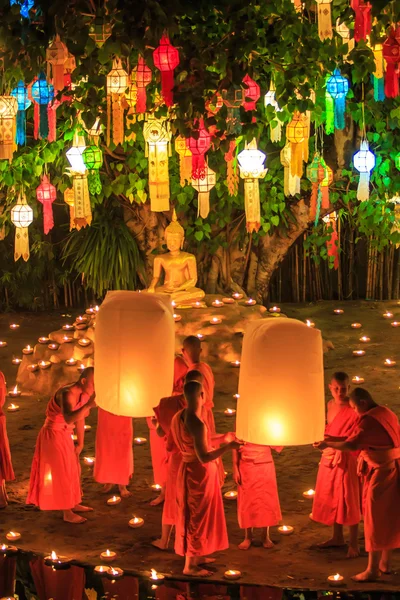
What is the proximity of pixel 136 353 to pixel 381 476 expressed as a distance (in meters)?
1.38

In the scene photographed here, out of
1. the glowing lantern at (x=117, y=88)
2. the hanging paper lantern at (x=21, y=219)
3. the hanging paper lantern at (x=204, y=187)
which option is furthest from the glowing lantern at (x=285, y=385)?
the hanging paper lantern at (x=21, y=219)

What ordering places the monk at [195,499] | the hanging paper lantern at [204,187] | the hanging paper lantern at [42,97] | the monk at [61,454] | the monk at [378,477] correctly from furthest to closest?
the hanging paper lantern at [204,187]
the hanging paper lantern at [42,97]
the monk at [61,454]
the monk at [195,499]
the monk at [378,477]

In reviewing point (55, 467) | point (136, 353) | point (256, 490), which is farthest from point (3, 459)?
point (256, 490)

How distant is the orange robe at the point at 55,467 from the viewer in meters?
6.51

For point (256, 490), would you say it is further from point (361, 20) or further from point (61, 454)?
point (361, 20)

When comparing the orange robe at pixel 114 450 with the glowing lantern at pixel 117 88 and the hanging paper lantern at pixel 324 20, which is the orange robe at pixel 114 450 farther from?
the hanging paper lantern at pixel 324 20

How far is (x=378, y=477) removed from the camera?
5.61 metres

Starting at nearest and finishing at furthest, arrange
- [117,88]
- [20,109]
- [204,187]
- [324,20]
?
[324,20] < [117,88] < [20,109] < [204,187]

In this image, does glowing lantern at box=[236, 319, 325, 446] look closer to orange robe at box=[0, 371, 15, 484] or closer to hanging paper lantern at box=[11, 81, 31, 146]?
orange robe at box=[0, 371, 15, 484]

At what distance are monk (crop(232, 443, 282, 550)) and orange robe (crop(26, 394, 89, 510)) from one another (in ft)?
3.49

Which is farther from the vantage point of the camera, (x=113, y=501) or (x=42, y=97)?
(x=42, y=97)

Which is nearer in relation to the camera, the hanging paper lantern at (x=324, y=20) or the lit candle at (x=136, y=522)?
the lit candle at (x=136, y=522)

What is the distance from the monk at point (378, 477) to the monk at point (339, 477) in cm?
33

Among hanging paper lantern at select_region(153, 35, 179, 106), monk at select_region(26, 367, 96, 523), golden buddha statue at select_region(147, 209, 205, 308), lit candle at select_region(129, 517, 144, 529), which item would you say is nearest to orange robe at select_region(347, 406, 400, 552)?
lit candle at select_region(129, 517, 144, 529)
